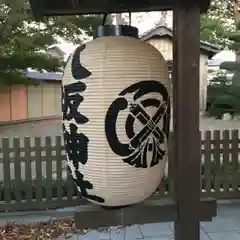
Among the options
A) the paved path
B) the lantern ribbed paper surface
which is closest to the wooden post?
the lantern ribbed paper surface

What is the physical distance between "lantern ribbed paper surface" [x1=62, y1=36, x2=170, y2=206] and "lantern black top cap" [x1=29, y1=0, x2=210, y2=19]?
44cm

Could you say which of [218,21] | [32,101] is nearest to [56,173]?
[218,21]

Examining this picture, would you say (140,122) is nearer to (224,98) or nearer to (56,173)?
(56,173)

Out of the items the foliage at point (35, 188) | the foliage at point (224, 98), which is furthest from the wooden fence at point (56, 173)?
the foliage at point (224, 98)

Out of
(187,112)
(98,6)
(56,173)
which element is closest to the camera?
(187,112)

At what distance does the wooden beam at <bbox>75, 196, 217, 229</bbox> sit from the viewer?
2.08 meters

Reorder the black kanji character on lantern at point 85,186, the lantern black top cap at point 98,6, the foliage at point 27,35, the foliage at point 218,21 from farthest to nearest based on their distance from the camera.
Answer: the foliage at point 218,21
the foliage at point 27,35
the lantern black top cap at point 98,6
the black kanji character on lantern at point 85,186

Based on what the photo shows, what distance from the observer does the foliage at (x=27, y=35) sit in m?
5.23

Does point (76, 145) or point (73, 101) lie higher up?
point (73, 101)

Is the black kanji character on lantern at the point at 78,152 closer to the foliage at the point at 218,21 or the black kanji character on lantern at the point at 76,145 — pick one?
the black kanji character on lantern at the point at 76,145

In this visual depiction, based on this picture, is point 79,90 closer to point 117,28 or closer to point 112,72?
point 112,72

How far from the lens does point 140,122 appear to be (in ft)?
5.84

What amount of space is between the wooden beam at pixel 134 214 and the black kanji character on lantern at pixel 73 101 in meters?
0.56

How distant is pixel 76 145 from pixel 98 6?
90cm
